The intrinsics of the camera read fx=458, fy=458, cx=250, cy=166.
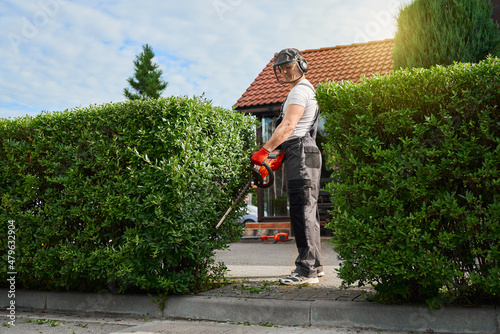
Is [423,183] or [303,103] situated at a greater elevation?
[303,103]

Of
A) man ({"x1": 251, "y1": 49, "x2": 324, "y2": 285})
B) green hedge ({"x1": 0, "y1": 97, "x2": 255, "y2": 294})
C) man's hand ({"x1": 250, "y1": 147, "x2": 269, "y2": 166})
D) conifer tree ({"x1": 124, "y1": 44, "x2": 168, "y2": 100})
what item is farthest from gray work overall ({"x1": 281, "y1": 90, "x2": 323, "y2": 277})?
conifer tree ({"x1": 124, "y1": 44, "x2": 168, "y2": 100})

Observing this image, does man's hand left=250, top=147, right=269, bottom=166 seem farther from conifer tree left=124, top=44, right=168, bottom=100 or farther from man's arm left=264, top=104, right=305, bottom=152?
conifer tree left=124, top=44, right=168, bottom=100

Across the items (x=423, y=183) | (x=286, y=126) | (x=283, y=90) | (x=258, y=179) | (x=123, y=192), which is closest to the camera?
(x=423, y=183)

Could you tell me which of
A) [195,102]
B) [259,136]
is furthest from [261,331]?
[259,136]

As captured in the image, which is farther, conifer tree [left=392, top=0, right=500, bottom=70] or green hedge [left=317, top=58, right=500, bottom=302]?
conifer tree [left=392, top=0, right=500, bottom=70]

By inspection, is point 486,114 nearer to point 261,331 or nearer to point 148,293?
point 261,331

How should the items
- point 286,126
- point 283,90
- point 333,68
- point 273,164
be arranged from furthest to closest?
point 333,68
point 283,90
point 273,164
point 286,126

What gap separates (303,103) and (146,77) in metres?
28.3

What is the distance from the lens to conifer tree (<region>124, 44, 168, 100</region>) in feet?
101

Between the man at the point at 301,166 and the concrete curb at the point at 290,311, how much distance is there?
0.76 meters

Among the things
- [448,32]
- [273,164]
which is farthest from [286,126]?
[448,32]

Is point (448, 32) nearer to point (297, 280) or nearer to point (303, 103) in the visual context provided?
point (303, 103)

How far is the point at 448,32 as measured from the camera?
28.2 ft

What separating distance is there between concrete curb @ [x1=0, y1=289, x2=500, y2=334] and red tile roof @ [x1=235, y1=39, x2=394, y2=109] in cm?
806
